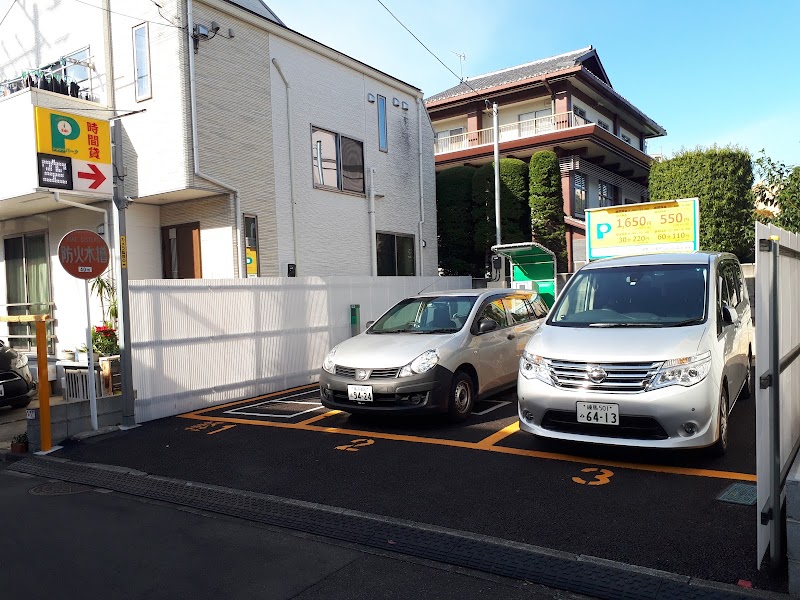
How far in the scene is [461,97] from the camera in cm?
2653

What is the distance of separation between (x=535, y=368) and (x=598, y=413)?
0.72 metres

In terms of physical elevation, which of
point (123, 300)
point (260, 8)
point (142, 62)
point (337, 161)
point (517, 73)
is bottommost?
point (123, 300)

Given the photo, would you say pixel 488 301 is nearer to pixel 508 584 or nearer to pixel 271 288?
pixel 271 288

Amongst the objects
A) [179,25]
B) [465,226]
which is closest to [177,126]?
[179,25]

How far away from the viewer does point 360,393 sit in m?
6.99

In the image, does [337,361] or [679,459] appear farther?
[337,361]

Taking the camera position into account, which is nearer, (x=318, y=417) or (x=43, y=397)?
(x=43, y=397)

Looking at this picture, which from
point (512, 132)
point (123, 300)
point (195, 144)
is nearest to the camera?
point (123, 300)

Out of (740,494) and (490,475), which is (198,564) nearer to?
(490,475)

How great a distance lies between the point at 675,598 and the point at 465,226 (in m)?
19.2

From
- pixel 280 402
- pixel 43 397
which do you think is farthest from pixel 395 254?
pixel 43 397

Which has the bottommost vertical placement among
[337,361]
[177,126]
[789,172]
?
[337,361]

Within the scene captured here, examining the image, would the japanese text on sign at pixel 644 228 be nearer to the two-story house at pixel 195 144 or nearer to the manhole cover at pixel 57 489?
the two-story house at pixel 195 144

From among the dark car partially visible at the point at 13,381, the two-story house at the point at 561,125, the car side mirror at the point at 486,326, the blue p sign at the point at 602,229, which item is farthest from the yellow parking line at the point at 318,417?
the two-story house at the point at 561,125
